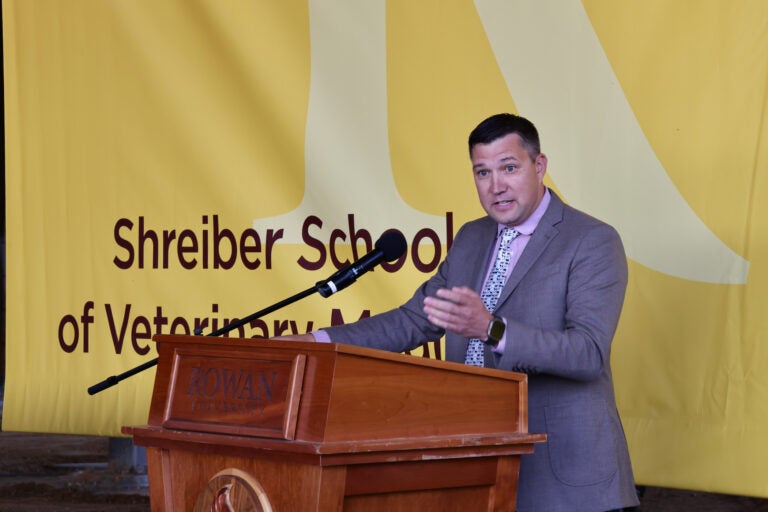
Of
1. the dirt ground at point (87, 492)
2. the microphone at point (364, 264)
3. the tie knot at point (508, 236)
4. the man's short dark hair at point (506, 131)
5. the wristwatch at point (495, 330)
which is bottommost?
the dirt ground at point (87, 492)

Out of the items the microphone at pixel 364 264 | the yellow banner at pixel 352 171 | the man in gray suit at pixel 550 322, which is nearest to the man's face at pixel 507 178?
the man in gray suit at pixel 550 322

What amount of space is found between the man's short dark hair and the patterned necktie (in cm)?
21

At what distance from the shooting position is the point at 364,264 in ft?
7.71

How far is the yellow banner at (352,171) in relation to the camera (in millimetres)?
3195

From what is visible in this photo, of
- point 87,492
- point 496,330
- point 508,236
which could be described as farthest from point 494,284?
point 87,492

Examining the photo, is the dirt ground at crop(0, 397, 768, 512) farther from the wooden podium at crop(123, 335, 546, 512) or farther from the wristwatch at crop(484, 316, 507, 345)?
the wristwatch at crop(484, 316, 507, 345)

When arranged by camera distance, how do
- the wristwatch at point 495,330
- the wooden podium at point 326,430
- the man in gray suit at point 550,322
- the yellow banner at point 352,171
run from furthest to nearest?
the yellow banner at point 352,171 → the man in gray suit at point 550,322 → the wristwatch at point 495,330 → the wooden podium at point 326,430

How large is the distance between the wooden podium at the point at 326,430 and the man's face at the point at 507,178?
20.9 inches

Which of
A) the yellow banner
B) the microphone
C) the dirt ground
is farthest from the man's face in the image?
the dirt ground

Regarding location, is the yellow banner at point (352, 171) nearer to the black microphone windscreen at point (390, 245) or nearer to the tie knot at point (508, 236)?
the tie knot at point (508, 236)

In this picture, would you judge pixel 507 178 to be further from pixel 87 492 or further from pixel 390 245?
pixel 87 492

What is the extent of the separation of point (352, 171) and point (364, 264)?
153 cm

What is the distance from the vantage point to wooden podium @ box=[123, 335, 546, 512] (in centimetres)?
180

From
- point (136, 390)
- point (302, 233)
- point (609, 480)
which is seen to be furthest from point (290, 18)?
point (609, 480)
